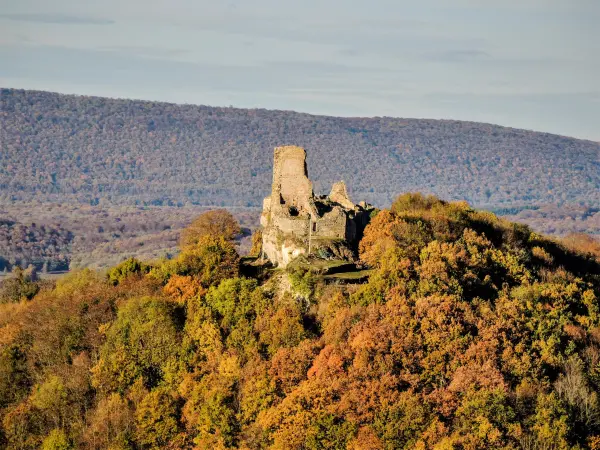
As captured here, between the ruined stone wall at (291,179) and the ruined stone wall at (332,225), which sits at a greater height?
the ruined stone wall at (291,179)

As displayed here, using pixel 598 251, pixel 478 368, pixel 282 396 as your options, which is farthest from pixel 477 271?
pixel 598 251

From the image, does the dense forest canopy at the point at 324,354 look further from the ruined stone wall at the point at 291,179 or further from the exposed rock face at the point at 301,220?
the ruined stone wall at the point at 291,179

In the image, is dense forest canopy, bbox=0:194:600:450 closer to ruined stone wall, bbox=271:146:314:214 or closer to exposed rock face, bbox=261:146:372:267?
exposed rock face, bbox=261:146:372:267

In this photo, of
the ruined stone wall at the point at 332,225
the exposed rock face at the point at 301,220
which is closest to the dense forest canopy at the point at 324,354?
the exposed rock face at the point at 301,220

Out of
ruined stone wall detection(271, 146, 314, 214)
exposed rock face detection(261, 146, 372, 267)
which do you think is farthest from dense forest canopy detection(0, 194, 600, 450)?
ruined stone wall detection(271, 146, 314, 214)

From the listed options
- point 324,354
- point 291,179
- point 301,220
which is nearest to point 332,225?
point 301,220

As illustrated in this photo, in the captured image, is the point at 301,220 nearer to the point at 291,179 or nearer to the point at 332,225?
the point at 332,225

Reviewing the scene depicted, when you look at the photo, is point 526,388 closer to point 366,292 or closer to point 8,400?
point 366,292
